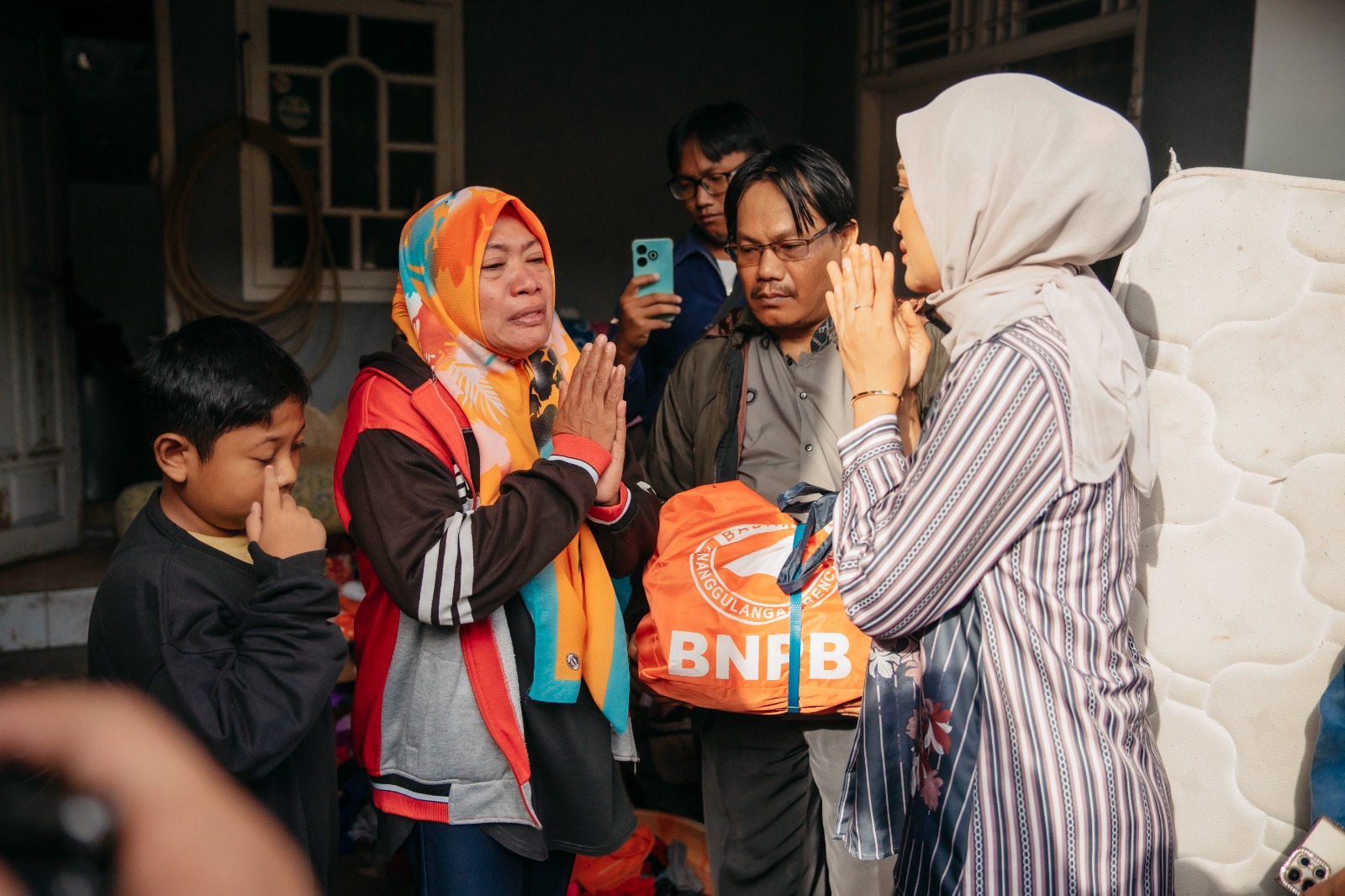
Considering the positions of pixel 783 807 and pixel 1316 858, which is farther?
pixel 783 807

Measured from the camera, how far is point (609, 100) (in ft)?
19.0

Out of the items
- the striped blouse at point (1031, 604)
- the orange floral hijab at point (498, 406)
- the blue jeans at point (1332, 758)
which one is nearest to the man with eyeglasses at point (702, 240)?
the orange floral hijab at point (498, 406)

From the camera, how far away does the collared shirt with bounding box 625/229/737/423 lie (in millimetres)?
2848

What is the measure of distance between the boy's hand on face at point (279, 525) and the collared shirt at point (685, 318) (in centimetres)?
138

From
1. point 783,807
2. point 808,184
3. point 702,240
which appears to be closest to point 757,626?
point 783,807

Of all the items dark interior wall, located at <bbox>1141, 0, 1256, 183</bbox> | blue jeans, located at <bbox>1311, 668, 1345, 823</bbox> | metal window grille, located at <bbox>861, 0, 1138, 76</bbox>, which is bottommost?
blue jeans, located at <bbox>1311, 668, 1345, 823</bbox>

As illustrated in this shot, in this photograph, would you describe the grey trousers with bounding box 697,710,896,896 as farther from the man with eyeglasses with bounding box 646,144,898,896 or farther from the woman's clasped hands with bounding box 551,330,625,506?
the woman's clasped hands with bounding box 551,330,625,506

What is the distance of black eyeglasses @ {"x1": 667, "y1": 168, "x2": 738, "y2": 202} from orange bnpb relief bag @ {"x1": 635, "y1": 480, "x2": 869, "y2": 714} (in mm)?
1336

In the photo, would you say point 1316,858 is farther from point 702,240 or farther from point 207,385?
point 702,240

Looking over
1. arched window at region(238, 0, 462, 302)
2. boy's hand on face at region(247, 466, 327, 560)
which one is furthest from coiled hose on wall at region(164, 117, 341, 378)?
boy's hand on face at region(247, 466, 327, 560)

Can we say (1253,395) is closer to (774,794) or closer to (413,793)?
(774,794)

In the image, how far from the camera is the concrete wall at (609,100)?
548 centimetres

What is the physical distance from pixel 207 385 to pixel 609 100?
4.71m

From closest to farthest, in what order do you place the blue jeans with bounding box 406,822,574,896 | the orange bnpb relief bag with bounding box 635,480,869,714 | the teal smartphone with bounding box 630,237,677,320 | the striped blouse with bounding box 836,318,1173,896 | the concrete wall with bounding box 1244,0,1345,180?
the striped blouse with bounding box 836,318,1173,896 → the blue jeans with bounding box 406,822,574,896 → the orange bnpb relief bag with bounding box 635,480,869,714 → the teal smartphone with bounding box 630,237,677,320 → the concrete wall with bounding box 1244,0,1345,180
